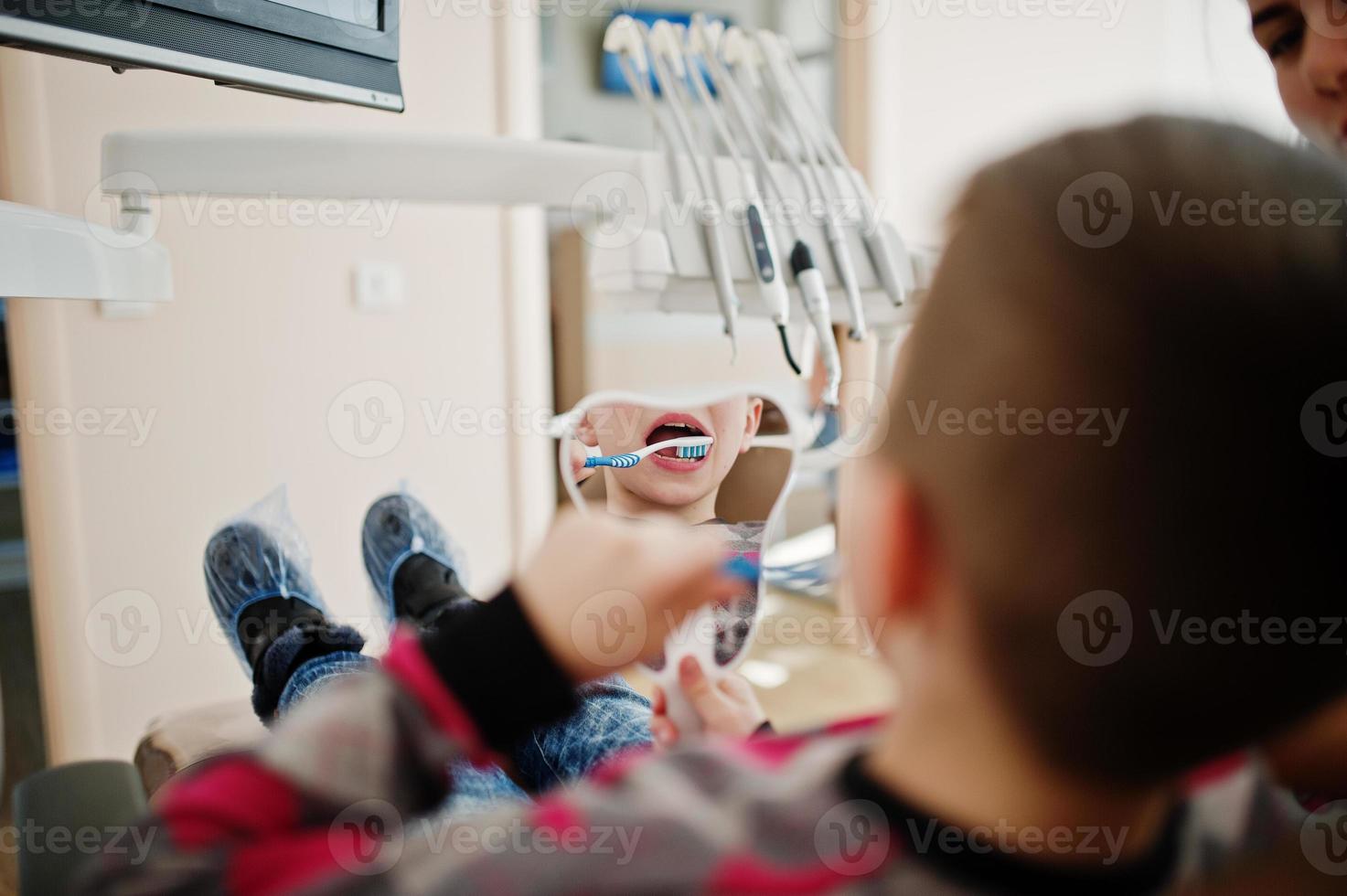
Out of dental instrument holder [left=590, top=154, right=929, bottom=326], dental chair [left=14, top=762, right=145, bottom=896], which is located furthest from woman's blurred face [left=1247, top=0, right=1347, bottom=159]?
dental chair [left=14, top=762, right=145, bottom=896]

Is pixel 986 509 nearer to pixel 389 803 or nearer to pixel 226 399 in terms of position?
pixel 389 803

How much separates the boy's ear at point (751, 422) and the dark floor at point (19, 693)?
1.43 meters

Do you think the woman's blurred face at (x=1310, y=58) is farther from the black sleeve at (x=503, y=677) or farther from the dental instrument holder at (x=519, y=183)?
the black sleeve at (x=503, y=677)

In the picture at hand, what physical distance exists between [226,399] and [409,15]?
2.54 feet

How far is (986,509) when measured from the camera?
0.29m

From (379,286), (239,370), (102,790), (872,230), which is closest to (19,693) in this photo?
(239,370)

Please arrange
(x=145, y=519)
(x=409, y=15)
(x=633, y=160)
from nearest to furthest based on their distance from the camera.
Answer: (x=633, y=160) → (x=145, y=519) → (x=409, y=15)

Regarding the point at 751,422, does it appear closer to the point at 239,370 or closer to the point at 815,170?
the point at 815,170

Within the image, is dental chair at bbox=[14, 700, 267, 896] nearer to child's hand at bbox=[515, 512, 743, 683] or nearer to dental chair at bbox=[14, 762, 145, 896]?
dental chair at bbox=[14, 762, 145, 896]

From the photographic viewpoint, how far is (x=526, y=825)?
0.32 metres

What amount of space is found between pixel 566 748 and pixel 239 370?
1.20m

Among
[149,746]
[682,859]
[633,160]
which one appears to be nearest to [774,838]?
[682,859]

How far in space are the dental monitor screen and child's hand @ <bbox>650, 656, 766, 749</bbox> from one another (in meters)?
0.51

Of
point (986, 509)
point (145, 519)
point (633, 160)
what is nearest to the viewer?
point (986, 509)
